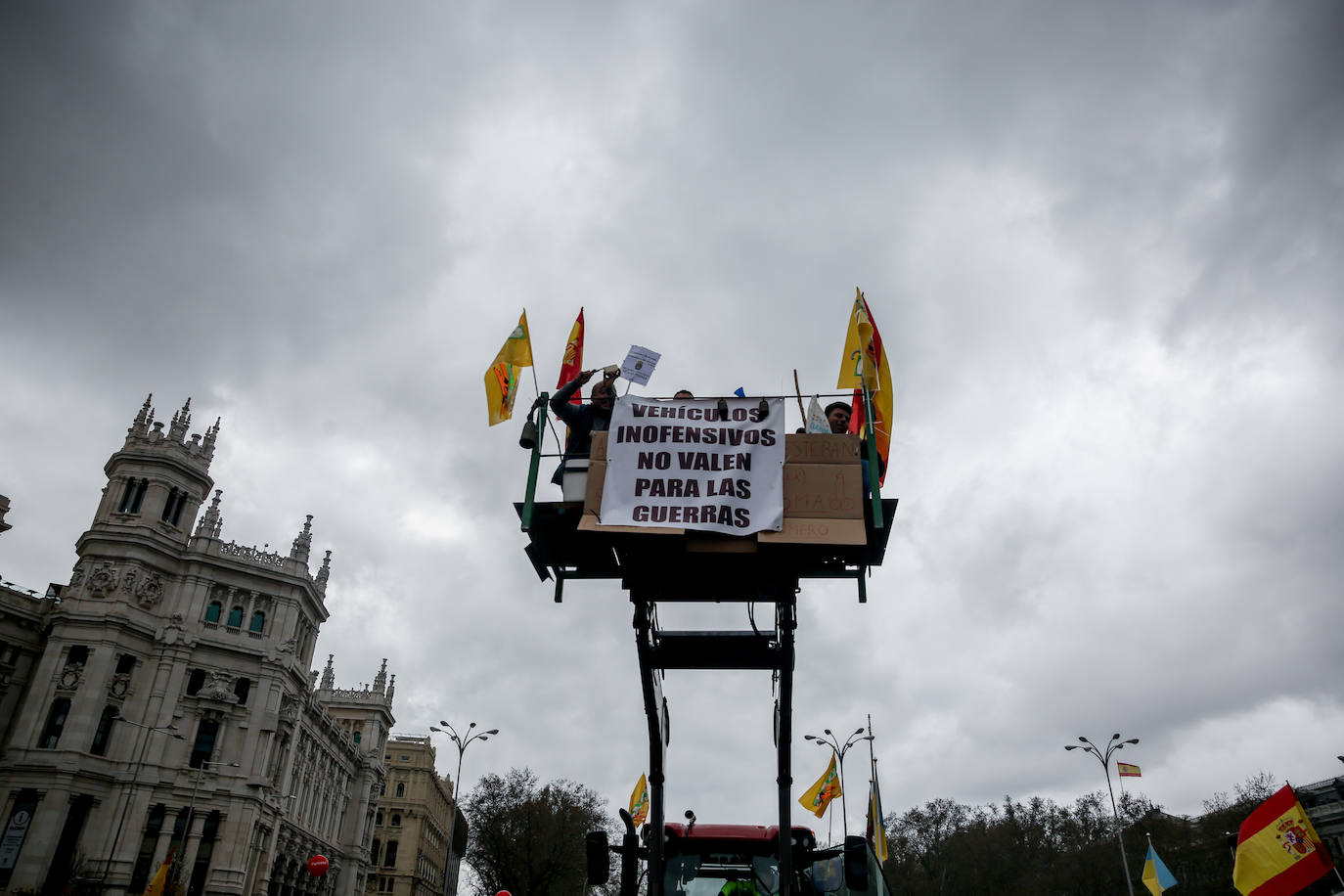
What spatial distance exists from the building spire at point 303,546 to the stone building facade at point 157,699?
9 cm

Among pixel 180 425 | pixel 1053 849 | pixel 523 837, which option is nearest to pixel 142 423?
pixel 180 425

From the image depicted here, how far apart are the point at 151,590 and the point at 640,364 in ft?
164

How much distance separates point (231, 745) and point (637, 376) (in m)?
49.7

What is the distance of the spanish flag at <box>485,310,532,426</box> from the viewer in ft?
31.0

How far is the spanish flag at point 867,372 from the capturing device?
8.61 meters

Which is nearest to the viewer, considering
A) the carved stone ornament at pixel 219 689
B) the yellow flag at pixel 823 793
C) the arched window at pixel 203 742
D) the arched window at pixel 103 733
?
the yellow flag at pixel 823 793

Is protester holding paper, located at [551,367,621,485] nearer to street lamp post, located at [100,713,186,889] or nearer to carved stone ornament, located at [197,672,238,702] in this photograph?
street lamp post, located at [100,713,186,889]

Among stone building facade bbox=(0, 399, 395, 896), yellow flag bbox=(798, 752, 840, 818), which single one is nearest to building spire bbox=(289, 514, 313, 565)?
stone building facade bbox=(0, 399, 395, 896)

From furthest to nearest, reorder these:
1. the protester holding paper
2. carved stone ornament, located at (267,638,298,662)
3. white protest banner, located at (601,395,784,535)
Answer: carved stone ornament, located at (267,638,298,662), the protester holding paper, white protest banner, located at (601,395,784,535)

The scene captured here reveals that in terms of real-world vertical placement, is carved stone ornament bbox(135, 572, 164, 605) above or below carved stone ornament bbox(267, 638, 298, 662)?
above

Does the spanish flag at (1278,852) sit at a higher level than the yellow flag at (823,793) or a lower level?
lower

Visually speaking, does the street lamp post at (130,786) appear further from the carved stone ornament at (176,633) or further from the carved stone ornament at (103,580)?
the carved stone ornament at (103,580)

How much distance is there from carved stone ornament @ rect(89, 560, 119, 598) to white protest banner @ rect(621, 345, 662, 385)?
162 feet

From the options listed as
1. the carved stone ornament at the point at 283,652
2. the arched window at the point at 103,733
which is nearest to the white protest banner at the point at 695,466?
the arched window at the point at 103,733
